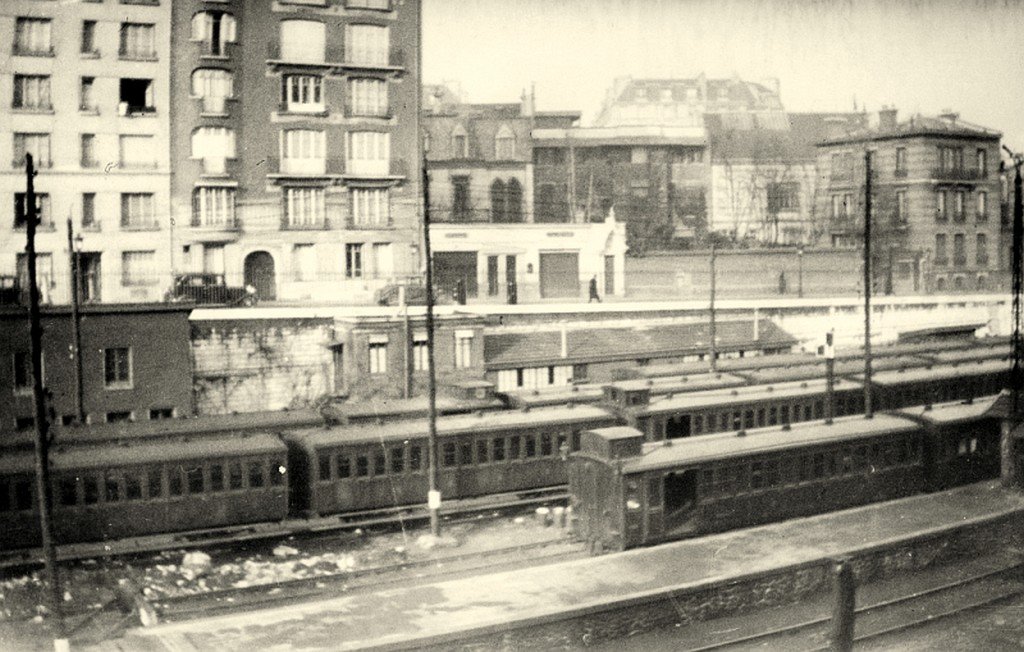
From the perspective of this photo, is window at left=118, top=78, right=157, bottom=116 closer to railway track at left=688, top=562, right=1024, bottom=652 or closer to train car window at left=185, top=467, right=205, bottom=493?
train car window at left=185, top=467, right=205, bottom=493

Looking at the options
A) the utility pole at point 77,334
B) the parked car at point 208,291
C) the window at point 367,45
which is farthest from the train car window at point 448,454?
the window at point 367,45

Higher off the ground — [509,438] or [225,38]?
[225,38]

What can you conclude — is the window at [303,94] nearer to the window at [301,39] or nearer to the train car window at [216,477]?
the window at [301,39]

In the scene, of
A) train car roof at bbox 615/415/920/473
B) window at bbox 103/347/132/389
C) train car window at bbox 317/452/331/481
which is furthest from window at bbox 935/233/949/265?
window at bbox 103/347/132/389

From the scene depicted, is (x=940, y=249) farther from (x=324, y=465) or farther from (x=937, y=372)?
(x=324, y=465)

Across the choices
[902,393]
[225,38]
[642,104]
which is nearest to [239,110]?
[225,38]

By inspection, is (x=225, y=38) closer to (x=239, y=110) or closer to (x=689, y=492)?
(x=239, y=110)

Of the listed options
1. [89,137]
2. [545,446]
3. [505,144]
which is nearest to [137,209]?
[89,137]
